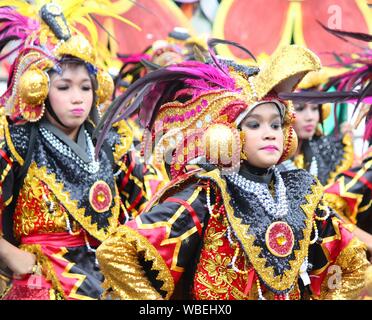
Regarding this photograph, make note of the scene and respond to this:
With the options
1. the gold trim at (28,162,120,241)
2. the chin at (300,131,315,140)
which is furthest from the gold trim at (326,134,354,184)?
the gold trim at (28,162,120,241)

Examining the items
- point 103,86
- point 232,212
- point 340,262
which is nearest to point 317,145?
point 103,86

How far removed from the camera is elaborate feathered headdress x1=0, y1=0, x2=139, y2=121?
490 centimetres

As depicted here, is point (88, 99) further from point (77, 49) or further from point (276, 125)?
point (276, 125)

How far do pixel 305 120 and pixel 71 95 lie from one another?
6.38 feet

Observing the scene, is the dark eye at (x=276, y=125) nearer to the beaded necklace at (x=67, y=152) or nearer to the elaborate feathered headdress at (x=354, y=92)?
the elaborate feathered headdress at (x=354, y=92)

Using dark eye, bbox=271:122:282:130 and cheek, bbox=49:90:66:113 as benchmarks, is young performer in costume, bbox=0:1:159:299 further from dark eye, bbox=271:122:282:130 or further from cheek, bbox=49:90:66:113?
dark eye, bbox=271:122:282:130

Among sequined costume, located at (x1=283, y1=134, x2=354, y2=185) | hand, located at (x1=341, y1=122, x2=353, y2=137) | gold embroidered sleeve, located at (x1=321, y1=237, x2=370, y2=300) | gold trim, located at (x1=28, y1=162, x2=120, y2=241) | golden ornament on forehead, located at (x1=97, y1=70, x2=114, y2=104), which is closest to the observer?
gold embroidered sleeve, located at (x1=321, y1=237, x2=370, y2=300)

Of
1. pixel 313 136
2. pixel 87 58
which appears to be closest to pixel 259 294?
pixel 87 58

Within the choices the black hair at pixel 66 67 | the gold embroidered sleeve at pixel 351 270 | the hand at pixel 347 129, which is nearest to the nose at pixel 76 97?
the black hair at pixel 66 67

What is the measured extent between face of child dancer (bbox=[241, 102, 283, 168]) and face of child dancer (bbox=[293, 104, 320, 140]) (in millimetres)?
2517

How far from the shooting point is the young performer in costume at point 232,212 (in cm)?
365

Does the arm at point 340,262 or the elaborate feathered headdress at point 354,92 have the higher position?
the elaborate feathered headdress at point 354,92

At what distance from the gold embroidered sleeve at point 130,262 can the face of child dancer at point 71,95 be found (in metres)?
1.42
